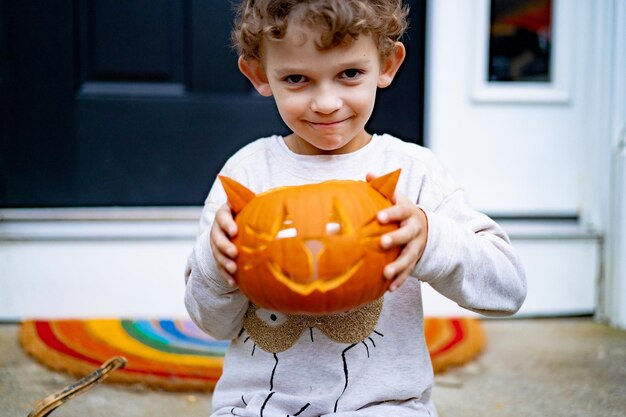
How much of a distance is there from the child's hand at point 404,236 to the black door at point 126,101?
1.35 meters

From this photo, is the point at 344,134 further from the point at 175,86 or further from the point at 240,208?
the point at 175,86

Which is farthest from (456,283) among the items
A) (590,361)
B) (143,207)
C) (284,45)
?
(143,207)

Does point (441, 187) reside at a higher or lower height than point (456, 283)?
higher

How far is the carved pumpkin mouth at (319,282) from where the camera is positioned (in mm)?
1005

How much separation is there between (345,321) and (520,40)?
1550mm

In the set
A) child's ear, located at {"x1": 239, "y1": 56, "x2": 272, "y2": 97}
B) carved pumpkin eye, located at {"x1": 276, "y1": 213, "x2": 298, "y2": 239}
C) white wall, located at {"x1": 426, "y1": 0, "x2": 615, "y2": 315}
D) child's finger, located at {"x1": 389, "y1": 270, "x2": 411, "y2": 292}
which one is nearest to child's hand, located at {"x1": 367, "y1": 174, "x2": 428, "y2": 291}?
child's finger, located at {"x1": 389, "y1": 270, "x2": 411, "y2": 292}

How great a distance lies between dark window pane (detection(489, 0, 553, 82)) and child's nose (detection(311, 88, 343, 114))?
137 centimetres

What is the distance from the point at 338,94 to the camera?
1.20m

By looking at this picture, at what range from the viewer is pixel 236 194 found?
3.59ft

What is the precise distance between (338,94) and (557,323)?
1.48 meters

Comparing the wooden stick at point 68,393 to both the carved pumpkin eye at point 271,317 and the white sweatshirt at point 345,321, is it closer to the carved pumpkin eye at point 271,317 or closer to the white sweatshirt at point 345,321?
the white sweatshirt at point 345,321

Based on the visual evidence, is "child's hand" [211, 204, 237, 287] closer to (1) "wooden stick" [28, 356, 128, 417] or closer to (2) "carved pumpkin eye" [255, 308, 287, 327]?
(2) "carved pumpkin eye" [255, 308, 287, 327]

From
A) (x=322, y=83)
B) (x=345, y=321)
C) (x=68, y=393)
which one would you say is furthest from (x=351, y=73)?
(x=68, y=393)

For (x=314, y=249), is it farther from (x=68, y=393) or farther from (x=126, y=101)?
(x=126, y=101)
